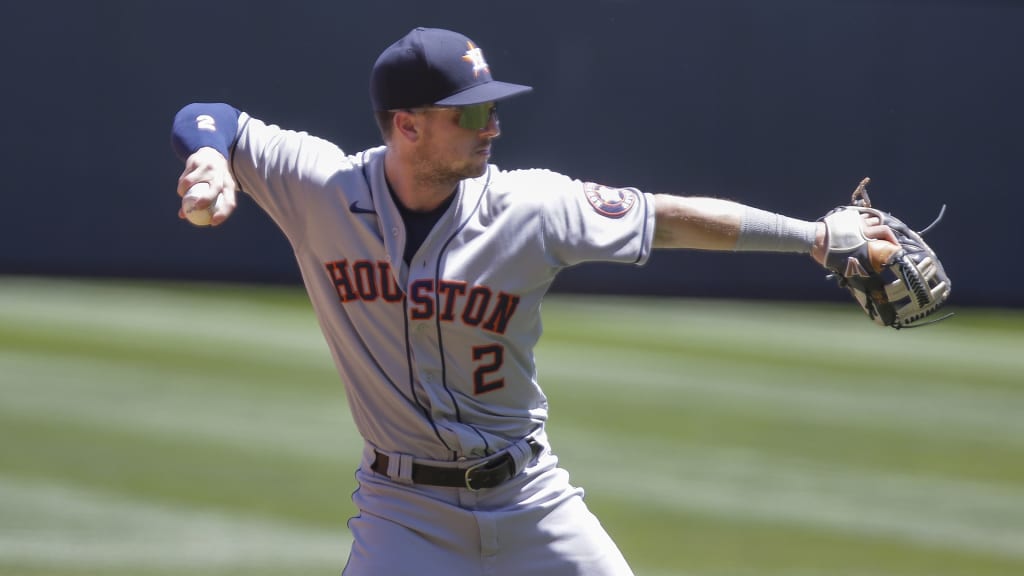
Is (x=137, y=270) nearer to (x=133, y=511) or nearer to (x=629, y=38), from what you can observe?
(x=629, y=38)

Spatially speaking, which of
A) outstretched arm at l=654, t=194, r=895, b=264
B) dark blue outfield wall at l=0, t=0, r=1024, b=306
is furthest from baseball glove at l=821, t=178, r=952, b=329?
dark blue outfield wall at l=0, t=0, r=1024, b=306

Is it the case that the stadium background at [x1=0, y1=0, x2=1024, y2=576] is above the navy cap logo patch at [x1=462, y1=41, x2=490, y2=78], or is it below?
below

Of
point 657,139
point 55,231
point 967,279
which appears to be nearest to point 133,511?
point 55,231

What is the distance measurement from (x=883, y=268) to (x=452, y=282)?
116 centimetres

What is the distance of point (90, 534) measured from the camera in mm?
5594

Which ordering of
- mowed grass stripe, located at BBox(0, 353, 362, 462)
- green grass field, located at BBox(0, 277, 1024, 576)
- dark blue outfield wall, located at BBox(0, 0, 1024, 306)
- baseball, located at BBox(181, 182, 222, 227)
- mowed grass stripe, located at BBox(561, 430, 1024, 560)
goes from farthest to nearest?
dark blue outfield wall, located at BBox(0, 0, 1024, 306) < mowed grass stripe, located at BBox(0, 353, 362, 462) < mowed grass stripe, located at BBox(561, 430, 1024, 560) < green grass field, located at BBox(0, 277, 1024, 576) < baseball, located at BBox(181, 182, 222, 227)

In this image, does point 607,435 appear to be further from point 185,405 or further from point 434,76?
point 434,76

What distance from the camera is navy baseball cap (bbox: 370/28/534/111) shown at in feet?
11.3

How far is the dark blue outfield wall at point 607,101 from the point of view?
1043 centimetres

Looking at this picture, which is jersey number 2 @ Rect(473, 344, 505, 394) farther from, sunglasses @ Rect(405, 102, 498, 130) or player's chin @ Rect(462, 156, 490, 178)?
sunglasses @ Rect(405, 102, 498, 130)

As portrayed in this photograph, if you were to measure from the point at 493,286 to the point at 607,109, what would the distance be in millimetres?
7461

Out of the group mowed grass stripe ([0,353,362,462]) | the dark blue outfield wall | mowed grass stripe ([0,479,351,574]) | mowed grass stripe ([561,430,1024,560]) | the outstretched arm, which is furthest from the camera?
the dark blue outfield wall

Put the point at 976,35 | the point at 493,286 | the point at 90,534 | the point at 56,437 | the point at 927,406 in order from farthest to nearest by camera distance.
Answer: the point at 976,35 < the point at 927,406 < the point at 56,437 < the point at 90,534 < the point at 493,286

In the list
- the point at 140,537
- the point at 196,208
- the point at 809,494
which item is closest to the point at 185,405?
the point at 140,537
